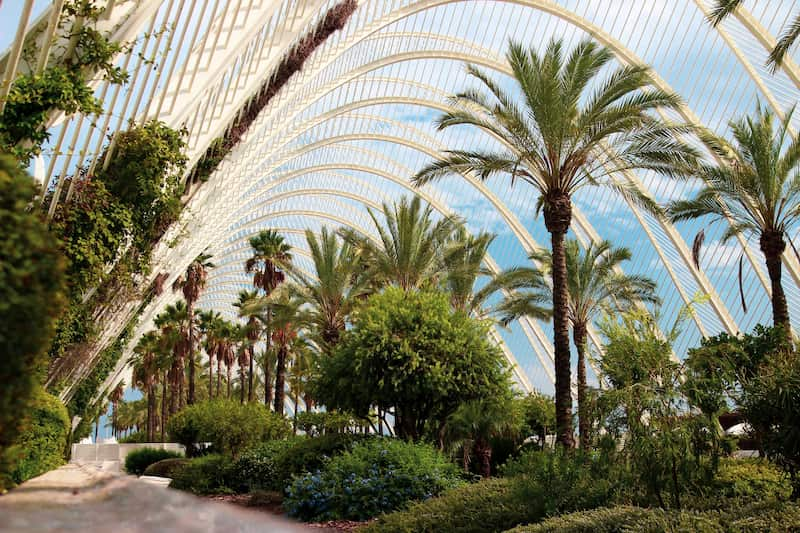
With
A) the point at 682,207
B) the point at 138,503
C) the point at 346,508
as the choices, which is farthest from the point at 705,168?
the point at 138,503

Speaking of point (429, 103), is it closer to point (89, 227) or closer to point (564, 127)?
point (564, 127)

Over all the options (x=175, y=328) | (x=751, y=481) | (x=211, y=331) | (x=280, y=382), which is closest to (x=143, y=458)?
(x=280, y=382)

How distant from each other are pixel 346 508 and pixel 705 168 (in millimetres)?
14264

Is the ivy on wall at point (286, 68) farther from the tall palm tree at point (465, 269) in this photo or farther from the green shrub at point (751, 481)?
the green shrub at point (751, 481)

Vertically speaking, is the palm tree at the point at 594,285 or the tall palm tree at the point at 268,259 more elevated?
the tall palm tree at the point at 268,259

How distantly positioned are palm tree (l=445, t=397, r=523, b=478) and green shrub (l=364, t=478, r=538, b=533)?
20.7 ft

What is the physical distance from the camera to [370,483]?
15.2m

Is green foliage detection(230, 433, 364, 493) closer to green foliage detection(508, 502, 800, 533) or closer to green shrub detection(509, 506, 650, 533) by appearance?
green shrub detection(509, 506, 650, 533)

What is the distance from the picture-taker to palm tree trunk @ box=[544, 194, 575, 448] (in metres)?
17.7

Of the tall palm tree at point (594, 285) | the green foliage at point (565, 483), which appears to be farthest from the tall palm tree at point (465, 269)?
the green foliage at point (565, 483)

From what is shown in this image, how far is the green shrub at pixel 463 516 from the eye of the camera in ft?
39.4

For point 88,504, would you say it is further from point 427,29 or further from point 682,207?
point 427,29

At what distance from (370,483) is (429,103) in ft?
85.4

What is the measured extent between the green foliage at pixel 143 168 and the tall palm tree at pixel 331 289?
1738 cm
